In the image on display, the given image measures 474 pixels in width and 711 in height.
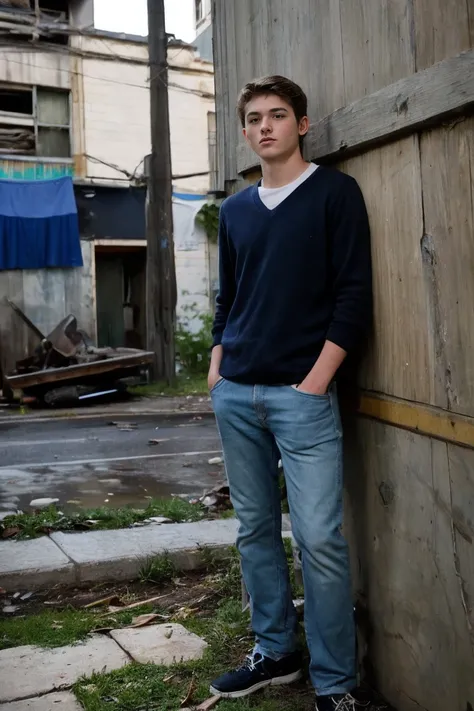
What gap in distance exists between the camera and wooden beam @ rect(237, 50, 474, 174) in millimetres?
2369

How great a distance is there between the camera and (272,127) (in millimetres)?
3000

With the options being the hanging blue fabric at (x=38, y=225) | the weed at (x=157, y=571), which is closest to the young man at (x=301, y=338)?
the weed at (x=157, y=571)

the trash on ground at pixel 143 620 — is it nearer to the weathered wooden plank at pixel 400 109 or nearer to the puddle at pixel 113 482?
the weathered wooden plank at pixel 400 109

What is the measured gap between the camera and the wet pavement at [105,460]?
7758 millimetres

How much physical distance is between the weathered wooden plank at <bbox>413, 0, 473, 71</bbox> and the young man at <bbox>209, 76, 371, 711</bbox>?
524 mm

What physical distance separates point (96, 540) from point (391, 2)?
3809mm

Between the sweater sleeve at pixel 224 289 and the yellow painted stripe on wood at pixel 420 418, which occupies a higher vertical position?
the sweater sleeve at pixel 224 289

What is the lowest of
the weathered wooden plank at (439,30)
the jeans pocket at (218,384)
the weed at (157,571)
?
the weed at (157,571)

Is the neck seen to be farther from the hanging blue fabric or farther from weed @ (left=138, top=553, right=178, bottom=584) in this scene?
the hanging blue fabric

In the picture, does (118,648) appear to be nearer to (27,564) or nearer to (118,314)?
(27,564)

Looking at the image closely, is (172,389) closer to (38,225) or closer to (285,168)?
(38,225)

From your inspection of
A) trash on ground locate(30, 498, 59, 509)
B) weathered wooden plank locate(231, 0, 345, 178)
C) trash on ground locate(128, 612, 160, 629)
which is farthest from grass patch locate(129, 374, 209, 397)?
weathered wooden plank locate(231, 0, 345, 178)

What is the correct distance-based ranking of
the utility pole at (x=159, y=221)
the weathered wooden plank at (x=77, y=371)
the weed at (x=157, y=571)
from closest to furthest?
1. the weed at (x=157, y=571)
2. the weathered wooden plank at (x=77, y=371)
3. the utility pole at (x=159, y=221)

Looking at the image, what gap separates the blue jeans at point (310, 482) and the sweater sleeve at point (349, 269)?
250 mm
